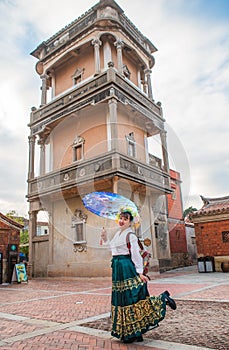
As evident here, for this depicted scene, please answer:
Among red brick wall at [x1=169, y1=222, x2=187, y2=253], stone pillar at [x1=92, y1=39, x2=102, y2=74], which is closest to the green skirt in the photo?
stone pillar at [x1=92, y1=39, x2=102, y2=74]

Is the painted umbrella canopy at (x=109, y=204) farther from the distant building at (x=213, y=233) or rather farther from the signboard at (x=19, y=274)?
the distant building at (x=213, y=233)

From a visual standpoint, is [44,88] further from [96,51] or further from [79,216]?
[79,216]

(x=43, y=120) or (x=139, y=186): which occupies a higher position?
(x=43, y=120)

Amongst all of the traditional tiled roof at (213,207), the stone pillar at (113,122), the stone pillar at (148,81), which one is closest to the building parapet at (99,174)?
the stone pillar at (113,122)

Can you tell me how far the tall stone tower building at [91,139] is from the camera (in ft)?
46.4

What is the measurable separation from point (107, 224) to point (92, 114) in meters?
6.09

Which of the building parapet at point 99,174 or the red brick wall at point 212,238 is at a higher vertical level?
→ the building parapet at point 99,174

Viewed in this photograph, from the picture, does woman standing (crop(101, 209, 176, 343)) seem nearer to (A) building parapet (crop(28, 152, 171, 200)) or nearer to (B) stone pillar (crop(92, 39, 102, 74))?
(A) building parapet (crop(28, 152, 171, 200))

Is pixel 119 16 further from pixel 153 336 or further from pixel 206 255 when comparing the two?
pixel 153 336

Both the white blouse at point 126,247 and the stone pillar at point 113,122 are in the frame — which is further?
the stone pillar at point 113,122

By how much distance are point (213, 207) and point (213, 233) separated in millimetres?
2065

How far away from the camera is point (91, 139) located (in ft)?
51.6

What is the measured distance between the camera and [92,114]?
1589 centimetres

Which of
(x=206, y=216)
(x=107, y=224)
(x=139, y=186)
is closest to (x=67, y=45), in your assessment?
(x=139, y=186)
